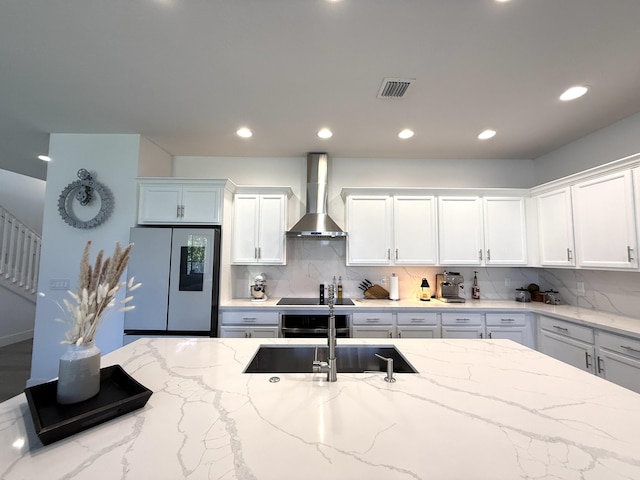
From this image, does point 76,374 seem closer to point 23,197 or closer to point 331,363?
point 331,363

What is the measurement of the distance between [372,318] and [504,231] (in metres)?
1.98

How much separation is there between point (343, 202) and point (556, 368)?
269 centimetres

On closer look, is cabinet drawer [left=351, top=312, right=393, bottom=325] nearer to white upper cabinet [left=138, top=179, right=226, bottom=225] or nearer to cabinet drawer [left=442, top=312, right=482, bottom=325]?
cabinet drawer [left=442, top=312, right=482, bottom=325]

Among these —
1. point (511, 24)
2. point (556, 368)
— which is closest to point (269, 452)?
point (556, 368)

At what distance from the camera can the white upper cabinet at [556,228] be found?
9.08 feet

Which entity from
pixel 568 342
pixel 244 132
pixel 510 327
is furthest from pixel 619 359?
pixel 244 132

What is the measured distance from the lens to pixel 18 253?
4.87 m

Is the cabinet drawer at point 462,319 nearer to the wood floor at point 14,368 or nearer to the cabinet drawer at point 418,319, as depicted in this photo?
the cabinet drawer at point 418,319

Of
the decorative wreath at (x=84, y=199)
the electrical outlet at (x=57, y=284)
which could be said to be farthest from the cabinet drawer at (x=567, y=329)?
the electrical outlet at (x=57, y=284)

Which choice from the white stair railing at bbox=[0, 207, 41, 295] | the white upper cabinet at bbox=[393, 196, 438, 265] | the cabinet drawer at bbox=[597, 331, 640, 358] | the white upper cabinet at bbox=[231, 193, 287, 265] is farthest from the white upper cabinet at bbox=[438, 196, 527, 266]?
the white stair railing at bbox=[0, 207, 41, 295]

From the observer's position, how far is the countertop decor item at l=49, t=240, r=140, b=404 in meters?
0.89

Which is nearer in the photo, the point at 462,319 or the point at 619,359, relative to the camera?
the point at 619,359

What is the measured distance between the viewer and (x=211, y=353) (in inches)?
58.5

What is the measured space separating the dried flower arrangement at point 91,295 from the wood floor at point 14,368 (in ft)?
10.5
